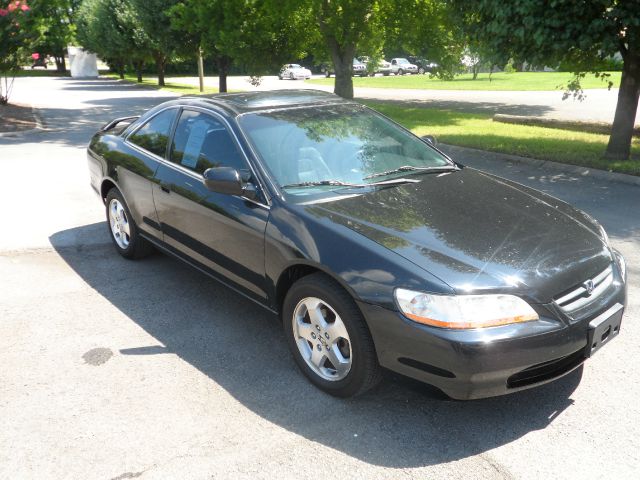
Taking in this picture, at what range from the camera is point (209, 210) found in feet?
13.4

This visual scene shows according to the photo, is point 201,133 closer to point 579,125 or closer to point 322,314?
point 322,314

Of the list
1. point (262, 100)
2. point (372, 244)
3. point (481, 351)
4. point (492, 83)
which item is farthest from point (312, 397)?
point (492, 83)

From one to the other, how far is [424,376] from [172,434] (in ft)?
4.45

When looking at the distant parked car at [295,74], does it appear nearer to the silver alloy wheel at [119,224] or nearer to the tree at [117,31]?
the tree at [117,31]

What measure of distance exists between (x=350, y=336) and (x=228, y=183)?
1263mm

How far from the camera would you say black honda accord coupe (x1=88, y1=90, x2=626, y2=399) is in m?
2.82

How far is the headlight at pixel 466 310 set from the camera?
2771 mm

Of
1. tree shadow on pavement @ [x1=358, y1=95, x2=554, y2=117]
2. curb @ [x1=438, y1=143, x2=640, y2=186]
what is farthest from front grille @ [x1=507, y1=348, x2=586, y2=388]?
tree shadow on pavement @ [x1=358, y1=95, x2=554, y2=117]

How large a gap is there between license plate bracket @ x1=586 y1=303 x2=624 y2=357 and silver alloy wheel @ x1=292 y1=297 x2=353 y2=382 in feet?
4.04

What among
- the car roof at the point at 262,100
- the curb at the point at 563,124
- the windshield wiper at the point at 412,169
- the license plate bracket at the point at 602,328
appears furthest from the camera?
the curb at the point at 563,124

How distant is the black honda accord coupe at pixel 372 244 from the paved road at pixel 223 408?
32 cm

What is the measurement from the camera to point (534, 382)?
9.52 ft

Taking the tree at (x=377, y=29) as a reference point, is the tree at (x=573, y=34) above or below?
below

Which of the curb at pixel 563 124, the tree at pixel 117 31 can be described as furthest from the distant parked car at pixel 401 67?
the curb at pixel 563 124
